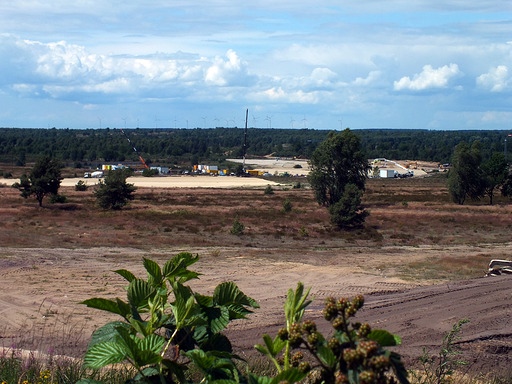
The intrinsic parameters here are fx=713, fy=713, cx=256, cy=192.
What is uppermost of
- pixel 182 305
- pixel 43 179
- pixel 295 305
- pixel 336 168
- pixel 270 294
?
pixel 295 305

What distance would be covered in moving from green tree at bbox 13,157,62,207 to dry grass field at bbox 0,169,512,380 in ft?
4.80

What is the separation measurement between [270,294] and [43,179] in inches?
1553

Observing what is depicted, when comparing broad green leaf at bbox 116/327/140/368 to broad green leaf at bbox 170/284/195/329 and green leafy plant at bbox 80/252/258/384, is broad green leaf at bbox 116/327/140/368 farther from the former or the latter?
broad green leaf at bbox 170/284/195/329

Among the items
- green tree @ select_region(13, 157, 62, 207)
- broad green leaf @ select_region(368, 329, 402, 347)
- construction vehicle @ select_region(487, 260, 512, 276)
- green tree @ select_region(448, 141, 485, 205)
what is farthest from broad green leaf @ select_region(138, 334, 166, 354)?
green tree @ select_region(448, 141, 485, 205)

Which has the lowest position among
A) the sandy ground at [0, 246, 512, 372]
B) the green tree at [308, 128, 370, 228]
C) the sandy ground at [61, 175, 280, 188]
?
the sandy ground at [61, 175, 280, 188]

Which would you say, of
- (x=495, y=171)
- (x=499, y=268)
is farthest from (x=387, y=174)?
(x=499, y=268)

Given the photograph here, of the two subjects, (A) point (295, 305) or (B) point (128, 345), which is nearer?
(A) point (295, 305)

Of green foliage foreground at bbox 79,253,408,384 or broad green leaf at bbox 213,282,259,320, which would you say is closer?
green foliage foreground at bbox 79,253,408,384

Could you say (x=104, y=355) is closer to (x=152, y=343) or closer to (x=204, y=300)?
(x=152, y=343)

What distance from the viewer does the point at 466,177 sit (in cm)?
7606

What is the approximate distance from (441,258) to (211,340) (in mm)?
33467

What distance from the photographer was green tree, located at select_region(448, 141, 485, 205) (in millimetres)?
75250

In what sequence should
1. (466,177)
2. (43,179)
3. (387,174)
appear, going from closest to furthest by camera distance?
(43,179)
(466,177)
(387,174)

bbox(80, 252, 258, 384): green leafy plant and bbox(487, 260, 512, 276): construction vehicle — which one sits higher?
bbox(80, 252, 258, 384): green leafy plant
